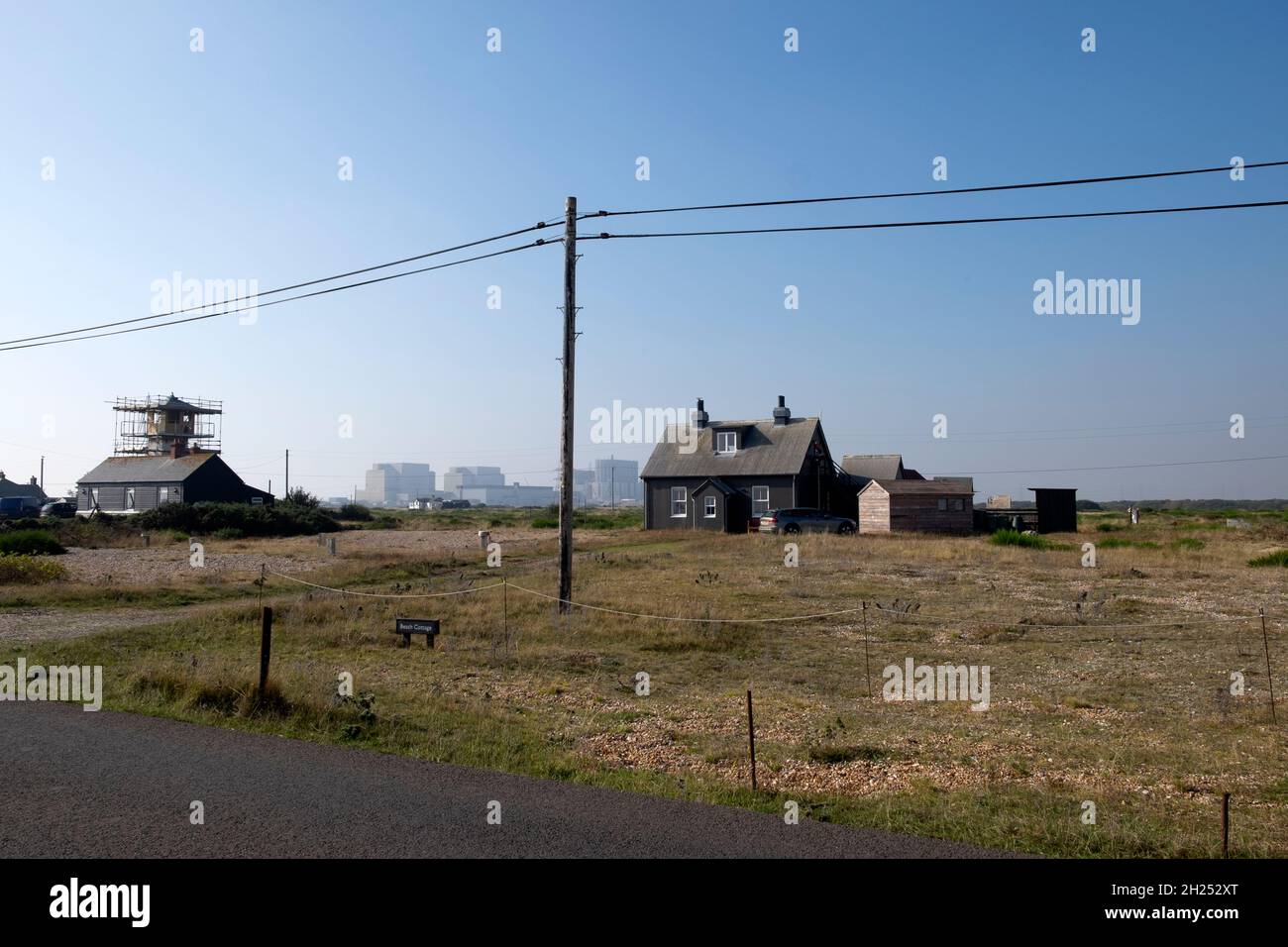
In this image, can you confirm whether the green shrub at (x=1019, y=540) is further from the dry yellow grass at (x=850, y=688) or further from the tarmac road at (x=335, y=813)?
the tarmac road at (x=335, y=813)

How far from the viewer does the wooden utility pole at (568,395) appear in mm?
18734

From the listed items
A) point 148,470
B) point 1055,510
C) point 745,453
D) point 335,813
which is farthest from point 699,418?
point 335,813

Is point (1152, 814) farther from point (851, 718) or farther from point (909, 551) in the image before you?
point (909, 551)

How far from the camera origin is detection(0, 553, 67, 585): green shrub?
2544 centimetres

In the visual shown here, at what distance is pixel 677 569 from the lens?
99.2 feet

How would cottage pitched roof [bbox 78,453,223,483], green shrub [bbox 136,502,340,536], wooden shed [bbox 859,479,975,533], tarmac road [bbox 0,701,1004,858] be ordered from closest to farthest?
tarmac road [bbox 0,701,1004,858] → wooden shed [bbox 859,479,975,533] → green shrub [bbox 136,502,340,536] → cottage pitched roof [bbox 78,453,223,483]

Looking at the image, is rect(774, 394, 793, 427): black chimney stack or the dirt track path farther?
rect(774, 394, 793, 427): black chimney stack

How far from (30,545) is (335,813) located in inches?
1405

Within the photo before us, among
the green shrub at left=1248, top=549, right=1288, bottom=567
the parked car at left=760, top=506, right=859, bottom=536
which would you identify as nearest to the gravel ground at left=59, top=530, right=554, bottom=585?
the parked car at left=760, top=506, right=859, bottom=536

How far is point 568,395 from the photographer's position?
19016 mm

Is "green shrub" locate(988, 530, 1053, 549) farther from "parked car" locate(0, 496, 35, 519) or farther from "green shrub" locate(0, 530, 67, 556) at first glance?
"parked car" locate(0, 496, 35, 519)

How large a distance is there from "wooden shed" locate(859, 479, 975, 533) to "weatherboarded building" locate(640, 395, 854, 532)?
5015mm

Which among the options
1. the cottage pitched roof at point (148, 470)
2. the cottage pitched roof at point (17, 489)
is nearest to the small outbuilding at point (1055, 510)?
the cottage pitched roof at point (148, 470)

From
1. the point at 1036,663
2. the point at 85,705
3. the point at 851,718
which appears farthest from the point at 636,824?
the point at 1036,663
